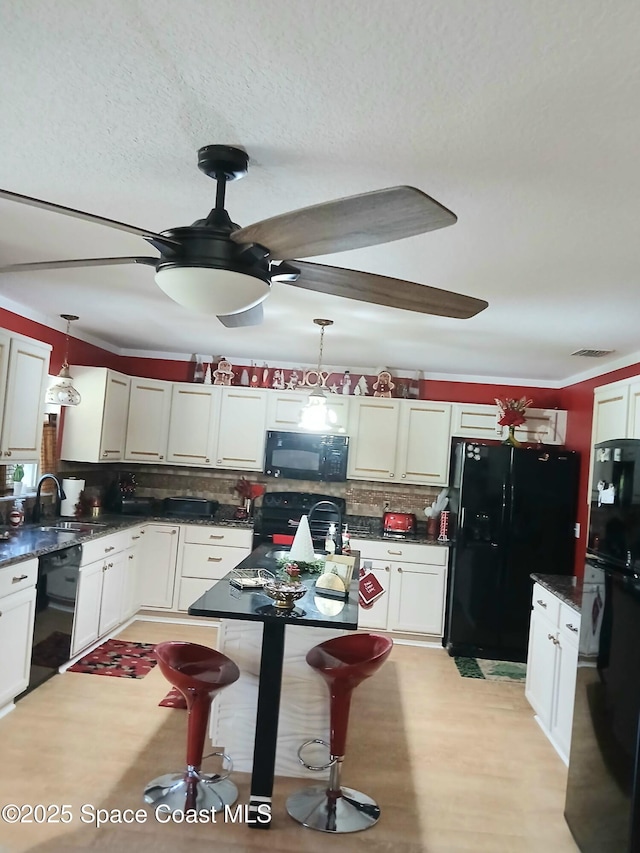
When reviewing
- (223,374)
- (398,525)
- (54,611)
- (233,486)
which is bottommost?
(54,611)

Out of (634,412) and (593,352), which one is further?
(593,352)

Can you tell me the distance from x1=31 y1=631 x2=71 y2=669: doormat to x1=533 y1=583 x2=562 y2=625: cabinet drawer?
3.02 meters

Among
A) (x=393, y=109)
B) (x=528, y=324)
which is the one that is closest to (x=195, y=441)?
(x=528, y=324)

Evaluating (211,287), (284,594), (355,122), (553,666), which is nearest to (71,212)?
(211,287)

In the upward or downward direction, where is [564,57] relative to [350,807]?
upward

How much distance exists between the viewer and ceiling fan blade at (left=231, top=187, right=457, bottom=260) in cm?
121

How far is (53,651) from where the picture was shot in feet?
12.7

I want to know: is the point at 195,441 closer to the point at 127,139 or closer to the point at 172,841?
the point at 172,841

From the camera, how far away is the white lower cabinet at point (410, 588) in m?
5.26

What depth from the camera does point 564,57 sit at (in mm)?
1294

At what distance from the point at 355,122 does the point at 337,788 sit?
2.62 m

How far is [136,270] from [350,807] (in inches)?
105

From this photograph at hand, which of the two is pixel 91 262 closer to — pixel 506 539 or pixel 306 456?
pixel 306 456

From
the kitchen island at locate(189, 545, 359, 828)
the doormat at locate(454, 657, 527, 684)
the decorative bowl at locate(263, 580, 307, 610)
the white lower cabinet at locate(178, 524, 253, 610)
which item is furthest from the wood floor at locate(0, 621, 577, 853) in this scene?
the white lower cabinet at locate(178, 524, 253, 610)
